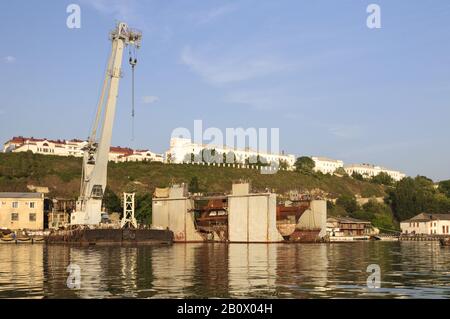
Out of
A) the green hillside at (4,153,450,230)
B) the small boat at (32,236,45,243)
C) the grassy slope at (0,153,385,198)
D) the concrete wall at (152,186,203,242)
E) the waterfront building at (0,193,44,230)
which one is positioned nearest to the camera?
the small boat at (32,236,45,243)

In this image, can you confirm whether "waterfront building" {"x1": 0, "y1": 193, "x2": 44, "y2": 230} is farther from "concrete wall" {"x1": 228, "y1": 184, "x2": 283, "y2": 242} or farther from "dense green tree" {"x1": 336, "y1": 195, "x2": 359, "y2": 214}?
"dense green tree" {"x1": 336, "y1": 195, "x2": 359, "y2": 214}

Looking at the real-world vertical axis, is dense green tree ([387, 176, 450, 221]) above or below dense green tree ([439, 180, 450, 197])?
below

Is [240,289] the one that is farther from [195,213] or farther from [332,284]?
[195,213]

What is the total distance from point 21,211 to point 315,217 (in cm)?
5072

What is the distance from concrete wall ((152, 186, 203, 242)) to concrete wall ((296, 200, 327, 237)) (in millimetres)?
16663

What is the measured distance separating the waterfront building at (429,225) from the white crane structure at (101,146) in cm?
7438

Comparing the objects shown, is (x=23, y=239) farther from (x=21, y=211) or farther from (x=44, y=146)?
(x=44, y=146)

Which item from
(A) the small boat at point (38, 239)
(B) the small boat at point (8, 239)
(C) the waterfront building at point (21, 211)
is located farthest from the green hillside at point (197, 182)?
(B) the small boat at point (8, 239)

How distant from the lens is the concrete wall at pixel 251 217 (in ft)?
286

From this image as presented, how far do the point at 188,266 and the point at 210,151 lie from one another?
524 ft

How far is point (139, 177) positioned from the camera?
148 meters

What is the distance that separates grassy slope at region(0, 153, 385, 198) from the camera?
440 ft

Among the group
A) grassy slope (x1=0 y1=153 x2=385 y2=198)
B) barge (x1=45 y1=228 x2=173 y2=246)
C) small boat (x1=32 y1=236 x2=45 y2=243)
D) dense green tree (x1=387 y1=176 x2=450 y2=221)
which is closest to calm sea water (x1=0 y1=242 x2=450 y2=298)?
barge (x1=45 y1=228 x2=173 y2=246)
